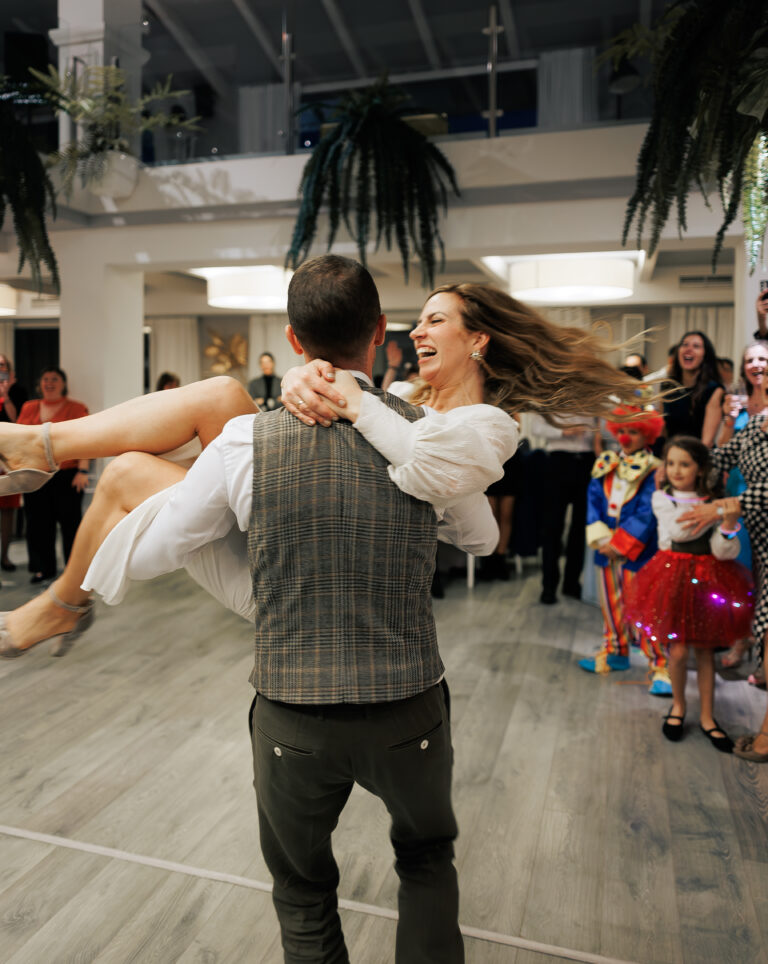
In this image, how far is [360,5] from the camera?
17.7ft

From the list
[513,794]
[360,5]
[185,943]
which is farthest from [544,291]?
[185,943]

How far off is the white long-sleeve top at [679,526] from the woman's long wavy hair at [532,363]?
1.46m

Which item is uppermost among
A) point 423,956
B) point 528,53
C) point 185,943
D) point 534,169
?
point 528,53

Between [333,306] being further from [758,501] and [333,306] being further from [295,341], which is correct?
[758,501]

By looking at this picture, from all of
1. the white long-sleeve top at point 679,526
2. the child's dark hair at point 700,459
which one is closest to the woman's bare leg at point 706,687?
the white long-sleeve top at point 679,526

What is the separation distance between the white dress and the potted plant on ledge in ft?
14.8

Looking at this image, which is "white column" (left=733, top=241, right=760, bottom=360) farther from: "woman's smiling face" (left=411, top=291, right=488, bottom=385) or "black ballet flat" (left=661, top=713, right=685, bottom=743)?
"woman's smiling face" (left=411, top=291, right=488, bottom=385)

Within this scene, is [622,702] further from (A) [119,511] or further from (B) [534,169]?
(B) [534,169]

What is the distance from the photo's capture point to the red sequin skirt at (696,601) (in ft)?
9.28

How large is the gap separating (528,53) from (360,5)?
1336 mm

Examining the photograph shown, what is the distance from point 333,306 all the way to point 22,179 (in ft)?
12.0

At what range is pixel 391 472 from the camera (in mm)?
1049

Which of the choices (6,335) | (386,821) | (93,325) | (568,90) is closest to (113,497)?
(386,821)

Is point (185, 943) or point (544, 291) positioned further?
point (544, 291)
